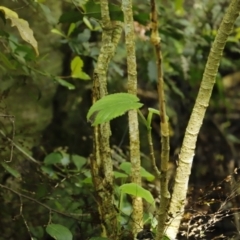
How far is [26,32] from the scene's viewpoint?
874 mm

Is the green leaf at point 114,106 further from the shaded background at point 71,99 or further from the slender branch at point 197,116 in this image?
the shaded background at point 71,99

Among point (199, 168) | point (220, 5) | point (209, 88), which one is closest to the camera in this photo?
point (209, 88)

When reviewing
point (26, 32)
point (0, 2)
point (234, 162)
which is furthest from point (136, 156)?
point (234, 162)

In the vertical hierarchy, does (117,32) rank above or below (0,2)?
below

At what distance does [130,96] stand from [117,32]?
1.14 ft

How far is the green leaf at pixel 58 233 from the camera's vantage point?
0.95 m

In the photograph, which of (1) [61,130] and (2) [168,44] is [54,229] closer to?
(1) [61,130]

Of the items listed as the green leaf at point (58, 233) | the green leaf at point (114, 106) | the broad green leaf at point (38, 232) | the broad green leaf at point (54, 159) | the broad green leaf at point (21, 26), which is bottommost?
the broad green leaf at point (38, 232)

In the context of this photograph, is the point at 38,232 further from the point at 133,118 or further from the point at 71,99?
the point at 71,99

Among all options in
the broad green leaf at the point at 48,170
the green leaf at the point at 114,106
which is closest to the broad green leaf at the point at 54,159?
the broad green leaf at the point at 48,170

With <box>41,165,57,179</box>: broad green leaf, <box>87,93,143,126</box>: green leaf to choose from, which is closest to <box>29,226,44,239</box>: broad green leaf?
<box>41,165,57,179</box>: broad green leaf

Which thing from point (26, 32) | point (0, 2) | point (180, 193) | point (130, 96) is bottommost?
point (180, 193)

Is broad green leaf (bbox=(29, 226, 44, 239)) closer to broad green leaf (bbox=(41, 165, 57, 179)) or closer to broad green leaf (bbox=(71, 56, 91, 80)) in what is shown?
broad green leaf (bbox=(41, 165, 57, 179))

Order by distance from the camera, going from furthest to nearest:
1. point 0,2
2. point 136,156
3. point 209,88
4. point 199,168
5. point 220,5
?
point 199,168, point 220,5, point 0,2, point 136,156, point 209,88
